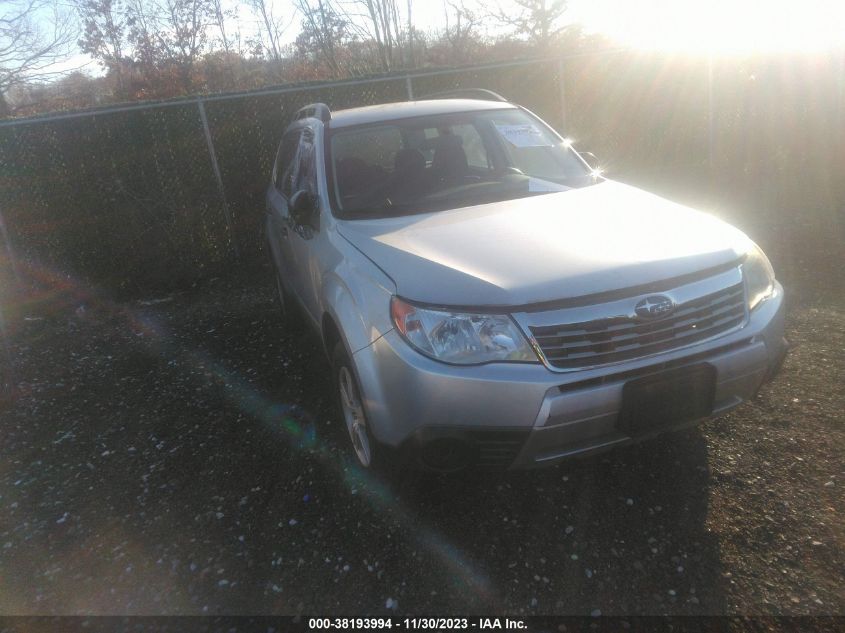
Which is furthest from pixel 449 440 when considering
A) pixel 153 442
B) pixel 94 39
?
pixel 94 39

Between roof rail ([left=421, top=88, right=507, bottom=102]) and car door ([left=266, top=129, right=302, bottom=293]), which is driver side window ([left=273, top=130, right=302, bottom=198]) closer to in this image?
car door ([left=266, top=129, right=302, bottom=293])

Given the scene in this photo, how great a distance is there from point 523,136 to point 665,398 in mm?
2386

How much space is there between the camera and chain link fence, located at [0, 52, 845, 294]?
25.0 feet

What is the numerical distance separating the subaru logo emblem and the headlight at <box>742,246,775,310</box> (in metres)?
0.47

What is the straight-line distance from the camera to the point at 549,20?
2766 centimetres

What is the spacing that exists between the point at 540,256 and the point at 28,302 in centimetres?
702

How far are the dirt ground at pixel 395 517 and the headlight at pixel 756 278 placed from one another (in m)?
0.82

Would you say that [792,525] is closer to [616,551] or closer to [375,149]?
[616,551]

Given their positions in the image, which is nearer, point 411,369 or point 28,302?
point 411,369

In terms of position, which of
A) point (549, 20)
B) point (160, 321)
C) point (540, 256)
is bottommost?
point (160, 321)

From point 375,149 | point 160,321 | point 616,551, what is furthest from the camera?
point 160,321

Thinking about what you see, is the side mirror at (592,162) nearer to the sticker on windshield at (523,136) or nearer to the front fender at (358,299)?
the sticker on windshield at (523,136)

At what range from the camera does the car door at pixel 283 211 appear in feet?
14.9

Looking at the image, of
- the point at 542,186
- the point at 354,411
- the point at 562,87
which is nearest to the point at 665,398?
the point at 354,411
